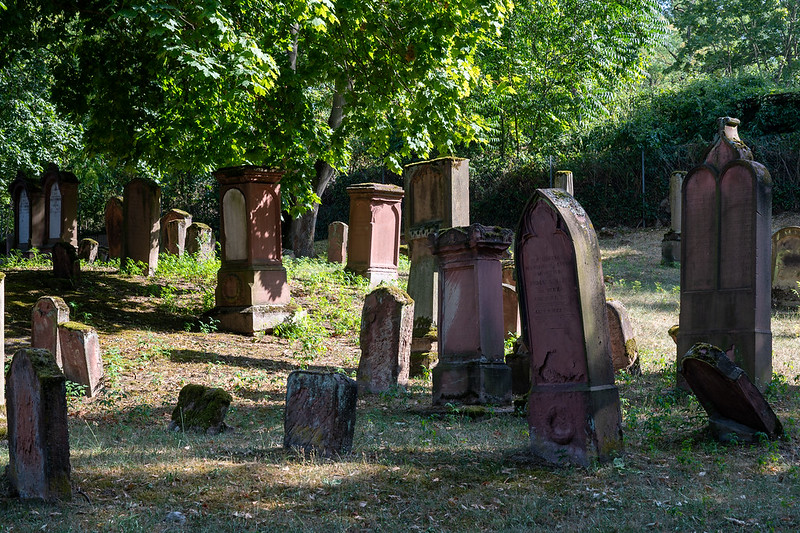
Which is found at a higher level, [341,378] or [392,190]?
[392,190]

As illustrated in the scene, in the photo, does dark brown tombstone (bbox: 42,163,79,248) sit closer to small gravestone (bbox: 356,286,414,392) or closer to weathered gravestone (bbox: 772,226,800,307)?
small gravestone (bbox: 356,286,414,392)

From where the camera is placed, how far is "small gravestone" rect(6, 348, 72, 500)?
471cm

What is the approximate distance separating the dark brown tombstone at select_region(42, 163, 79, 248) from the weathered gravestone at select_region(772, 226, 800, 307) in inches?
660

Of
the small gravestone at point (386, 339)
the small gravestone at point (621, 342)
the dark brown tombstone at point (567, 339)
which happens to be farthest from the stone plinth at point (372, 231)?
the dark brown tombstone at point (567, 339)

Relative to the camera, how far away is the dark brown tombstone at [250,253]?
1320cm

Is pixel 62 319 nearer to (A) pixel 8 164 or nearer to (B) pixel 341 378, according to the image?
(B) pixel 341 378

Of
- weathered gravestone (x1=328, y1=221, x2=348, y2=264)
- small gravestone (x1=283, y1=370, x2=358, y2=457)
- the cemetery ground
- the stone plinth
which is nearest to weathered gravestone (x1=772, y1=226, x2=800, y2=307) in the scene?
the cemetery ground

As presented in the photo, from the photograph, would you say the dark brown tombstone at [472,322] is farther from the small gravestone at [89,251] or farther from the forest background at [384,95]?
the small gravestone at [89,251]

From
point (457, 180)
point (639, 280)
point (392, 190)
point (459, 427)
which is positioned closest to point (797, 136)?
point (639, 280)

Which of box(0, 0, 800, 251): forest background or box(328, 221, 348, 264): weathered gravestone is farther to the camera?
box(328, 221, 348, 264): weathered gravestone

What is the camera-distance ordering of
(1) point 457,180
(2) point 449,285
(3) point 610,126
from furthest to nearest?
1. (3) point 610,126
2. (1) point 457,180
3. (2) point 449,285

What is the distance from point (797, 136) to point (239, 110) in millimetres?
18882

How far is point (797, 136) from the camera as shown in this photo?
82.4 ft

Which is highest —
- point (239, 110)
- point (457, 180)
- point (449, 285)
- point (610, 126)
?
point (610, 126)
